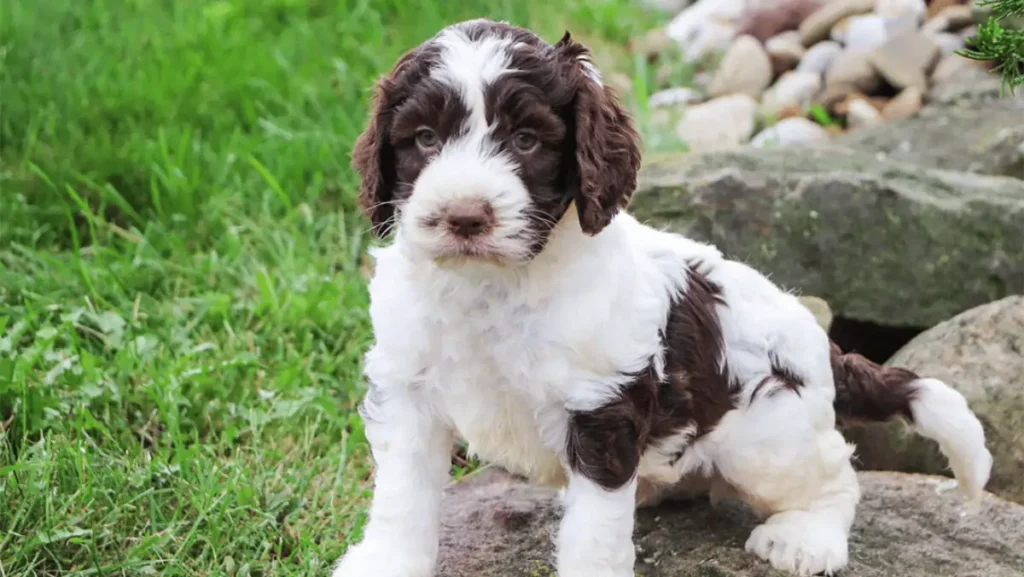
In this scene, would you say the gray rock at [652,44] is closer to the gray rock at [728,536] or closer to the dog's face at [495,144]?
the gray rock at [728,536]

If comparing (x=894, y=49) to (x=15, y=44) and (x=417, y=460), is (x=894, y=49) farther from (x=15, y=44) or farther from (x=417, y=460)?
(x=417, y=460)

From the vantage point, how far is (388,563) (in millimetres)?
3129

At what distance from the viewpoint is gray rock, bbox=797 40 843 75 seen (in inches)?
373

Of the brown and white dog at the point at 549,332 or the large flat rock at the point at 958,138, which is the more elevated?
the brown and white dog at the point at 549,332

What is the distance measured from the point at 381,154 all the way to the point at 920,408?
1912mm

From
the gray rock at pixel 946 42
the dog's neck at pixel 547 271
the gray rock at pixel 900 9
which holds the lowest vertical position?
the gray rock at pixel 946 42

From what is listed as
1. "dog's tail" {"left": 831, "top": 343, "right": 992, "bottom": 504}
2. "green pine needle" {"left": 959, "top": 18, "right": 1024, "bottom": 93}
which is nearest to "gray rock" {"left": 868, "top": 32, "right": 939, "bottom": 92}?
"dog's tail" {"left": 831, "top": 343, "right": 992, "bottom": 504}

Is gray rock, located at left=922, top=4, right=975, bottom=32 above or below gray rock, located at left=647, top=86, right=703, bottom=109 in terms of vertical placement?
above

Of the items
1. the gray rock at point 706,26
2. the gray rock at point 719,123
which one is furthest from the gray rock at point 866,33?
the gray rock at point 719,123

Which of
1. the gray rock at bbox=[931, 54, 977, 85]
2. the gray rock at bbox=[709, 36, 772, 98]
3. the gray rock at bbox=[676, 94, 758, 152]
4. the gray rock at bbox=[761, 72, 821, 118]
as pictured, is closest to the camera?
the gray rock at bbox=[676, 94, 758, 152]

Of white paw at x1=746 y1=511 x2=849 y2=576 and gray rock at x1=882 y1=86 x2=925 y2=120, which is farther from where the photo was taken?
gray rock at x1=882 y1=86 x2=925 y2=120

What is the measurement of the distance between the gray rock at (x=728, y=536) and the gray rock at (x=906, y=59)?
18.1 ft

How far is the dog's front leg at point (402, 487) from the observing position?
3.10 metres

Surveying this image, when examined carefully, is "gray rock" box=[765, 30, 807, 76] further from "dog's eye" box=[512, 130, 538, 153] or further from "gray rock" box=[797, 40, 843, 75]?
"dog's eye" box=[512, 130, 538, 153]
